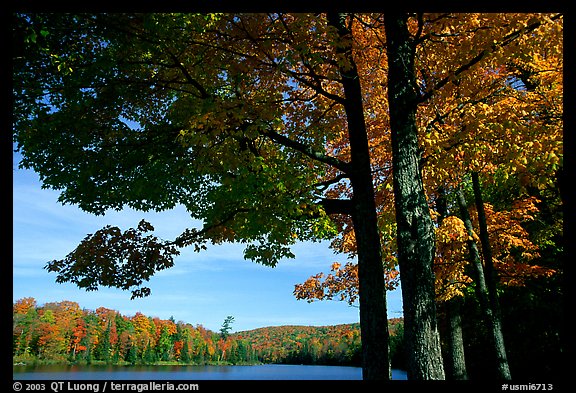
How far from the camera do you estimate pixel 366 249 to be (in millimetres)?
9992

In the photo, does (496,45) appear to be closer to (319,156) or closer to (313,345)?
(319,156)

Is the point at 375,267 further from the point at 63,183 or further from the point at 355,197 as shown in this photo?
the point at 63,183

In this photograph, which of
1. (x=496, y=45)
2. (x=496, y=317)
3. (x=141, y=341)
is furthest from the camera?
(x=141, y=341)

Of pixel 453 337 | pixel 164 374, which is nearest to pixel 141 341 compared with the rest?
pixel 164 374

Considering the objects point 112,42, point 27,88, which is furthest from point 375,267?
point 27,88

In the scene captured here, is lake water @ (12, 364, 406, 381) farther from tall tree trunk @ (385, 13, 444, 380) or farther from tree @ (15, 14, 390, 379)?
tall tree trunk @ (385, 13, 444, 380)

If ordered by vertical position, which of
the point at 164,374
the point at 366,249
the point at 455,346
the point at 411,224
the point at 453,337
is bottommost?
the point at 164,374

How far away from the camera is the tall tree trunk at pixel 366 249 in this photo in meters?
9.43

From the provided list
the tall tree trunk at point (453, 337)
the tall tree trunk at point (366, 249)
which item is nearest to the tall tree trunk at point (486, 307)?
the tall tree trunk at point (453, 337)

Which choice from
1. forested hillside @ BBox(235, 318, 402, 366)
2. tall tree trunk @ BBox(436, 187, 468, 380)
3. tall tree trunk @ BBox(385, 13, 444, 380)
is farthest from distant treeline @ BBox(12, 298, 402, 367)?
tall tree trunk @ BBox(385, 13, 444, 380)

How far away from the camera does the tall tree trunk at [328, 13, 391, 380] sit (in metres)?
9.43

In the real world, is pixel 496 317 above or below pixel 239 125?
below

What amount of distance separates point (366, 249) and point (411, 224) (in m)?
2.72

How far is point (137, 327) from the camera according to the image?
365ft
